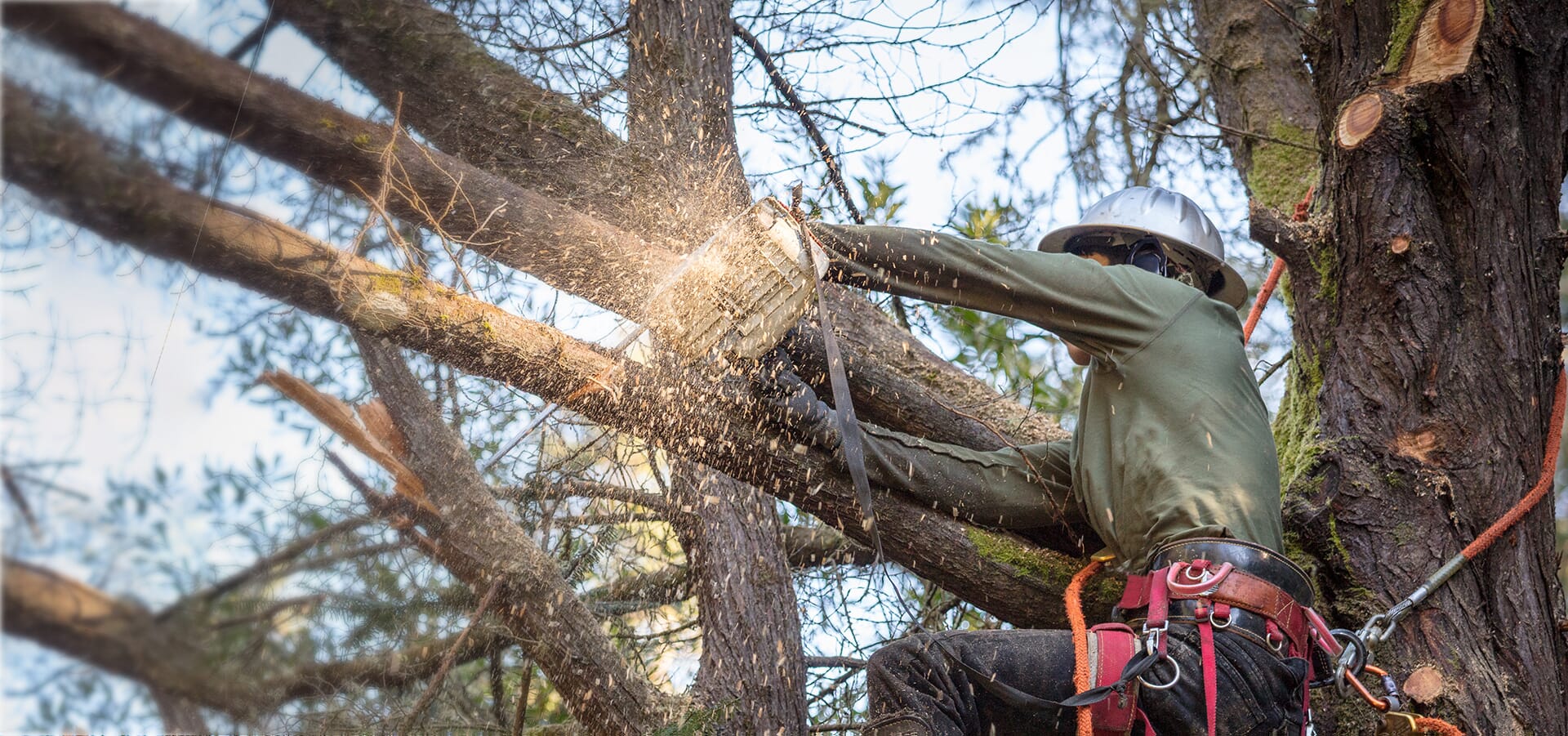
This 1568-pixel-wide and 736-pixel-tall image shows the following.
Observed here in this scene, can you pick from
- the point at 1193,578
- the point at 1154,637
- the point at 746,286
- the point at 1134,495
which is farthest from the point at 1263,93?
the point at 746,286

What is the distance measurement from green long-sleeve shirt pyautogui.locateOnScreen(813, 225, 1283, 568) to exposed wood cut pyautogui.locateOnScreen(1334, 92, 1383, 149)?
655 mm

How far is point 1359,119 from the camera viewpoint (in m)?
3.19

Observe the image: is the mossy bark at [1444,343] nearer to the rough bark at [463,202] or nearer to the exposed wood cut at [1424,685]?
the exposed wood cut at [1424,685]

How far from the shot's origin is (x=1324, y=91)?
3.37 m

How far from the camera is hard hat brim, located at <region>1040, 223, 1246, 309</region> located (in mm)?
3422

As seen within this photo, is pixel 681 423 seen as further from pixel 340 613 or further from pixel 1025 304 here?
pixel 340 613

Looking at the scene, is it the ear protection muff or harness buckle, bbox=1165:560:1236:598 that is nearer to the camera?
harness buckle, bbox=1165:560:1236:598

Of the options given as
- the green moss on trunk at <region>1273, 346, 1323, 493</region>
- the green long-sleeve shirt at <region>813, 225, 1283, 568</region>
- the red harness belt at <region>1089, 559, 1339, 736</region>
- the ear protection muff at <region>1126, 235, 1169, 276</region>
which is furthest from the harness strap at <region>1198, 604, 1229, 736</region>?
the ear protection muff at <region>1126, 235, 1169, 276</region>

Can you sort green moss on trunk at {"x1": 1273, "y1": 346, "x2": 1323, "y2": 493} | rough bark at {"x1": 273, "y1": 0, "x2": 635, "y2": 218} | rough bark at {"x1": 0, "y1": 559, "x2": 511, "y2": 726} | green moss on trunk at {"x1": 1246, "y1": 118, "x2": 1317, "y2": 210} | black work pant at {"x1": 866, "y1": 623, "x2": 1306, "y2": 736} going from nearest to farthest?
1. rough bark at {"x1": 0, "y1": 559, "x2": 511, "y2": 726}
2. black work pant at {"x1": 866, "y1": 623, "x2": 1306, "y2": 736}
3. green moss on trunk at {"x1": 1273, "y1": 346, "x2": 1323, "y2": 493}
4. rough bark at {"x1": 273, "y1": 0, "x2": 635, "y2": 218}
5. green moss on trunk at {"x1": 1246, "y1": 118, "x2": 1317, "y2": 210}

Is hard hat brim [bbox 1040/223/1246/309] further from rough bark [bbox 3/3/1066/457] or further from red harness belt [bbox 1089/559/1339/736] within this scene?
red harness belt [bbox 1089/559/1339/736]

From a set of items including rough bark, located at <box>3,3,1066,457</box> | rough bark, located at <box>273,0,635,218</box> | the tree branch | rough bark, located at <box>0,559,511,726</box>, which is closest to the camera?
rough bark, located at <box>0,559,511,726</box>

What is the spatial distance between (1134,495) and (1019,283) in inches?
24.3

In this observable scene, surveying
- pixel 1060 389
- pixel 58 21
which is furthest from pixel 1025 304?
pixel 1060 389

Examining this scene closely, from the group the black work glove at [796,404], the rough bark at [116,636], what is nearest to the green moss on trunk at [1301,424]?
the black work glove at [796,404]
